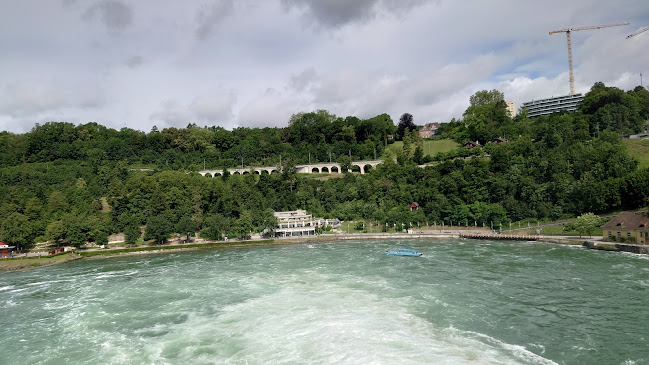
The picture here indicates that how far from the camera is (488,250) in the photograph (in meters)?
40.6

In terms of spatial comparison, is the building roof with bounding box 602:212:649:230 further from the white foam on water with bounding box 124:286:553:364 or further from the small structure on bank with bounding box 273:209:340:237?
the small structure on bank with bounding box 273:209:340:237

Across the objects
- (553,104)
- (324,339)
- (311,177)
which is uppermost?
(553,104)

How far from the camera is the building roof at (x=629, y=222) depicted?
36.2 meters

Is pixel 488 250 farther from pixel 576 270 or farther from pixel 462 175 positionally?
pixel 462 175

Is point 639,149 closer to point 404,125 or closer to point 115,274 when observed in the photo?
point 404,125

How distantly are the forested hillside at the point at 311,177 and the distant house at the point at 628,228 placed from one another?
8750 mm

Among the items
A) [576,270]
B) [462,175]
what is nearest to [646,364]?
[576,270]

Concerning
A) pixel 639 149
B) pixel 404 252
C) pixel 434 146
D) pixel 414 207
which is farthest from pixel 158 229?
pixel 639 149

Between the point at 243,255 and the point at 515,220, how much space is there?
3561 cm

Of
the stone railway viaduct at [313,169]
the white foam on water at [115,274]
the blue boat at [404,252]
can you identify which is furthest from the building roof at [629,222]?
the white foam on water at [115,274]

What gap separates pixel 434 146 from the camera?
3354 inches

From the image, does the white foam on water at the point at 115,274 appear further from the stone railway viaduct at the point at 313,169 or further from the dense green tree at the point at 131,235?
the stone railway viaduct at the point at 313,169

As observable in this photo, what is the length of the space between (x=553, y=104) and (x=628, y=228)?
92721 mm

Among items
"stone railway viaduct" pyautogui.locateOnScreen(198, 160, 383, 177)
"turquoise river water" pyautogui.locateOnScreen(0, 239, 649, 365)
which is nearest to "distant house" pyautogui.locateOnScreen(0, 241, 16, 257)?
"turquoise river water" pyautogui.locateOnScreen(0, 239, 649, 365)
